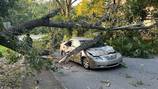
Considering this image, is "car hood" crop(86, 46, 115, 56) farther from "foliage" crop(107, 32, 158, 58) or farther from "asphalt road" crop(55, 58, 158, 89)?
"foliage" crop(107, 32, 158, 58)

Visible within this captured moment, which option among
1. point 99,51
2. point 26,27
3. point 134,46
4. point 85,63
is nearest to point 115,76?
point 99,51

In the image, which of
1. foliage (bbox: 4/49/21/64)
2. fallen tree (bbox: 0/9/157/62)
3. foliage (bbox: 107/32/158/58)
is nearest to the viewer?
fallen tree (bbox: 0/9/157/62)

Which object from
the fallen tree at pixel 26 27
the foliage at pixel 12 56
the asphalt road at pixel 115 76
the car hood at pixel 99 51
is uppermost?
the fallen tree at pixel 26 27

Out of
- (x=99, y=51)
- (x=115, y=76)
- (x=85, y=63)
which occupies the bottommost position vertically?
(x=115, y=76)

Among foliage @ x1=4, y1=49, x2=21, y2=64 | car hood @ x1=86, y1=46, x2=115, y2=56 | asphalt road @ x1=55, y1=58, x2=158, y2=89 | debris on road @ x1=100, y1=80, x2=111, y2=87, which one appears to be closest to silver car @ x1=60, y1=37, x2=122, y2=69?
car hood @ x1=86, y1=46, x2=115, y2=56

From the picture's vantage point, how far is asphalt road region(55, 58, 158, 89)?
13.7 meters

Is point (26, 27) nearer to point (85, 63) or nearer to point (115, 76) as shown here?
point (115, 76)

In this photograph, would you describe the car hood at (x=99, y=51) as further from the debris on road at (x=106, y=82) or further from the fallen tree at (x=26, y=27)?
the fallen tree at (x=26, y=27)

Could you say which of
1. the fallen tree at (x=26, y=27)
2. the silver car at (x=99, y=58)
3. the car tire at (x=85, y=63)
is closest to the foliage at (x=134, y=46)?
the silver car at (x=99, y=58)

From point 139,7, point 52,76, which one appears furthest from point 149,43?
point 52,76

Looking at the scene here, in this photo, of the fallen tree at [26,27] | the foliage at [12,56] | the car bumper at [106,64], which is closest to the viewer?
the fallen tree at [26,27]

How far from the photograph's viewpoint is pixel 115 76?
51.5 ft

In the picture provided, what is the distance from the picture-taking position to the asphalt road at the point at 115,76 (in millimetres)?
13727

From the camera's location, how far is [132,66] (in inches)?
703
